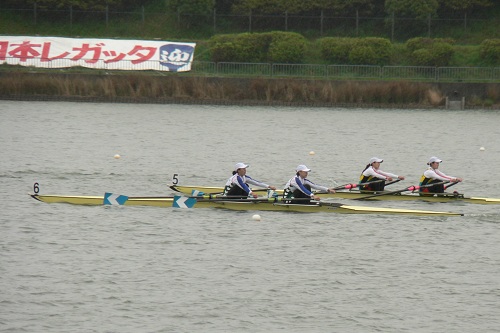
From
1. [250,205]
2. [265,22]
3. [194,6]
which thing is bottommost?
[250,205]

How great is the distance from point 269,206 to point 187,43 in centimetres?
3578

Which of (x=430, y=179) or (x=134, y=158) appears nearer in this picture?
(x=430, y=179)

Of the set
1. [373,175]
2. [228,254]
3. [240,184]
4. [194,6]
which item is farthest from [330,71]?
[228,254]

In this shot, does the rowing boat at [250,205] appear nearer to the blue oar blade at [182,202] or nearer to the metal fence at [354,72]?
the blue oar blade at [182,202]

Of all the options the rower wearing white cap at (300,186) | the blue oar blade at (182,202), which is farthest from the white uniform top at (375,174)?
the blue oar blade at (182,202)

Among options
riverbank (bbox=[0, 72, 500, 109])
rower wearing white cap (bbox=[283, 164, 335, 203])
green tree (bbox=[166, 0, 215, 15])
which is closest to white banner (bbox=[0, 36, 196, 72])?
riverbank (bbox=[0, 72, 500, 109])

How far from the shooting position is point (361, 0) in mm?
65125

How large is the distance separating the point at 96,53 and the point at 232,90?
8647 mm

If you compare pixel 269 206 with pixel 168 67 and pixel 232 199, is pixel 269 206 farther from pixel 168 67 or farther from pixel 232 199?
pixel 168 67

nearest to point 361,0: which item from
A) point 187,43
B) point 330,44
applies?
point 330,44

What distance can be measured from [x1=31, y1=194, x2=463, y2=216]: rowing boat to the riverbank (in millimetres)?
28603

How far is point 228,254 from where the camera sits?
71.8 feet

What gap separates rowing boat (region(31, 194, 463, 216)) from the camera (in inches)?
1030

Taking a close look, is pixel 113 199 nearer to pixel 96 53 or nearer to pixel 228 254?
pixel 228 254
